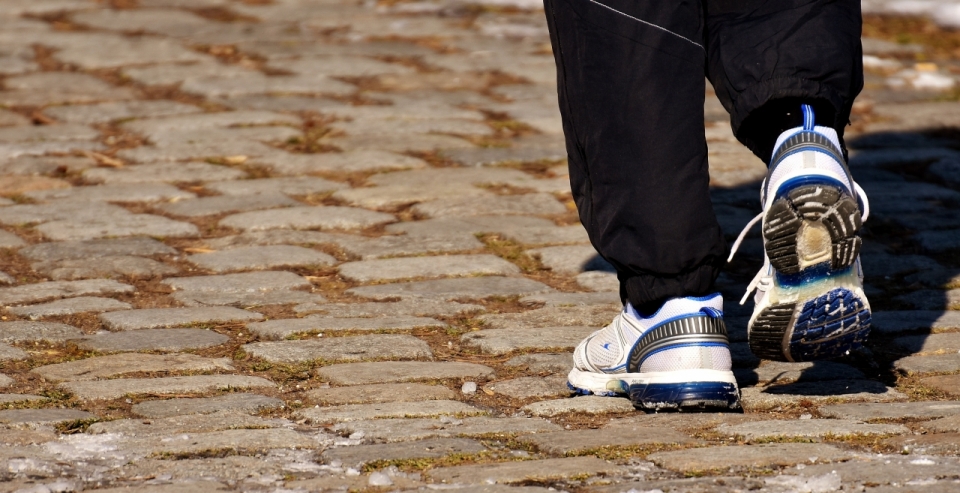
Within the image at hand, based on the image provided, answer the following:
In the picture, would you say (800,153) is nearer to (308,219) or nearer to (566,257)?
(566,257)

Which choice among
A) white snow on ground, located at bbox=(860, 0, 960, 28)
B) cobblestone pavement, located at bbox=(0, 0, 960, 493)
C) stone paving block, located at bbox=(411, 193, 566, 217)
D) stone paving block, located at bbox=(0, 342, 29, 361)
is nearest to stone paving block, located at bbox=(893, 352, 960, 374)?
cobblestone pavement, located at bbox=(0, 0, 960, 493)

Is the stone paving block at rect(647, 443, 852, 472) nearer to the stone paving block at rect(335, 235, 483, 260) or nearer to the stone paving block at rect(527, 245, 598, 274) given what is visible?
the stone paving block at rect(527, 245, 598, 274)

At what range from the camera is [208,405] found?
2385mm

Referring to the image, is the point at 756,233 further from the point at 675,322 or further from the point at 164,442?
the point at 164,442

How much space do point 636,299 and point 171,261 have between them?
1599mm

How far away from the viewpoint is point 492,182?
14.2 feet

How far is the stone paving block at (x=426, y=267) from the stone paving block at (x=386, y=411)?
1011 millimetres

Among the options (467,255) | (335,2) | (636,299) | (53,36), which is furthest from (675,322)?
(335,2)

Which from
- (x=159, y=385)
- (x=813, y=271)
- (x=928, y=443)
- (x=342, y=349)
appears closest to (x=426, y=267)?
(x=342, y=349)

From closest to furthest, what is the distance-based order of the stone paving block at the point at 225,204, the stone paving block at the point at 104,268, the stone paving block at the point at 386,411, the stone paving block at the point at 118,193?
the stone paving block at the point at 386,411
the stone paving block at the point at 104,268
the stone paving block at the point at 225,204
the stone paving block at the point at 118,193

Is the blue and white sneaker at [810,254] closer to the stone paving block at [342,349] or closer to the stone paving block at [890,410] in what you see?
the stone paving block at [890,410]

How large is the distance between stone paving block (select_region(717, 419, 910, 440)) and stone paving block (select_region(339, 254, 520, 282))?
50.7 inches

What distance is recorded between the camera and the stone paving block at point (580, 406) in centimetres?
241

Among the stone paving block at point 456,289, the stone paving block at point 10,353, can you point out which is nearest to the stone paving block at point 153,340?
the stone paving block at point 10,353
